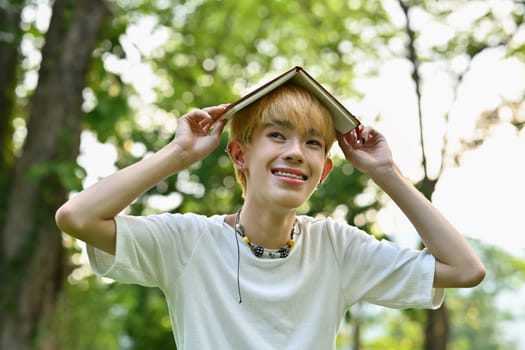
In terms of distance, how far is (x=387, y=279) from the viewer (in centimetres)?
269

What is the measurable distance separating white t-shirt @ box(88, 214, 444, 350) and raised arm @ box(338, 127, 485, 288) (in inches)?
2.0

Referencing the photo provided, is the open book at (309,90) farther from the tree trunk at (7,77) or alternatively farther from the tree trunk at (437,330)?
the tree trunk at (7,77)

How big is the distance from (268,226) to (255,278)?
7.3 inches

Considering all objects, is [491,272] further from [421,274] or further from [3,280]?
[421,274]

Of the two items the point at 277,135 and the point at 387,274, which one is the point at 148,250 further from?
the point at 387,274

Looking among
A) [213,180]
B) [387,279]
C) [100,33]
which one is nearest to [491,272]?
[213,180]

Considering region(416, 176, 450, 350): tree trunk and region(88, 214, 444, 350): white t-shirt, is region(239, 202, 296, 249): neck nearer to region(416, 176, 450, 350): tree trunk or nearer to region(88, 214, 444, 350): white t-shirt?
region(88, 214, 444, 350): white t-shirt

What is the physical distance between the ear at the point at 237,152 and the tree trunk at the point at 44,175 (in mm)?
5035

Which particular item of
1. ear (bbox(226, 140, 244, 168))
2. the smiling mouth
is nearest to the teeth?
the smiling mouth

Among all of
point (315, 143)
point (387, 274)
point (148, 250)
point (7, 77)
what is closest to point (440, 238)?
point (387, 274)

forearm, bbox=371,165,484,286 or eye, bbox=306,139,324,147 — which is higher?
eye, bbox=306,139,324,147

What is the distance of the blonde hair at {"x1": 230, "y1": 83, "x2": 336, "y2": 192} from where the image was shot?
2.60 m

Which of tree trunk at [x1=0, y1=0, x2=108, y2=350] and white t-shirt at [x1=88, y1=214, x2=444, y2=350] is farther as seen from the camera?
tree trunk at [x1=0, y1=0, x2=108, y2=350]

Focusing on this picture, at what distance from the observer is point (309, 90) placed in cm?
270
